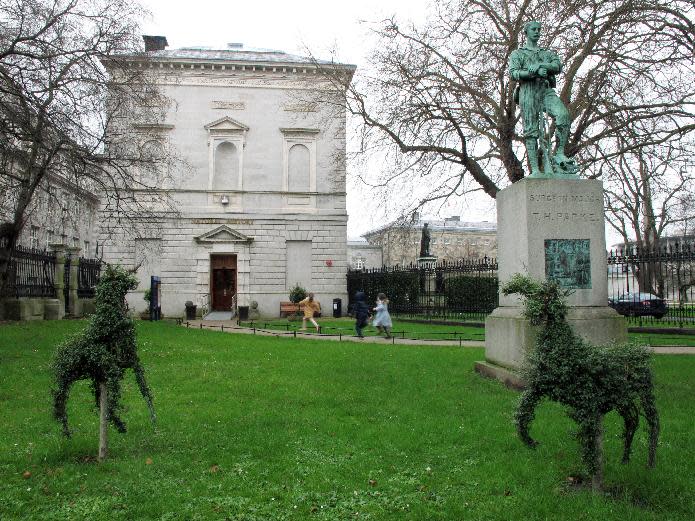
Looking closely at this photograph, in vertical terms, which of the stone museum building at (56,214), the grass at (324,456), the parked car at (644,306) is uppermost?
the stone museum building at (56,214)

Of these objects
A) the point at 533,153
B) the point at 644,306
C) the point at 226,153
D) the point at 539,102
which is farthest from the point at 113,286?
the point at 226,153

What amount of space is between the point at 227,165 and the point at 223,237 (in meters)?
4.23

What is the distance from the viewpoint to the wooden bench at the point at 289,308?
30.0m

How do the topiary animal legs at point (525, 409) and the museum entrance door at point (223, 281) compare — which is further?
the museum entrance door at point (223, 281)

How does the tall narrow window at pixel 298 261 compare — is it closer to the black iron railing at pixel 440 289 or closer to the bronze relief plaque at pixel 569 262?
the black iron railing at pixel 440 289

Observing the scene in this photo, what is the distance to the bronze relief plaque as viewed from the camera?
8375 mm

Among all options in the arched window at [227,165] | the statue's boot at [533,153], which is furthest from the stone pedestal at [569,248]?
the arched window at [227,165]

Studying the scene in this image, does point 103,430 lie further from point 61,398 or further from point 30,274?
point 30,274

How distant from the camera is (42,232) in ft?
125

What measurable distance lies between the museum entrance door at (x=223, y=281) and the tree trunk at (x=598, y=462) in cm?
2884

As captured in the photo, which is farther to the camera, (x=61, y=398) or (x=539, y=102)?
(x=539, y=102)

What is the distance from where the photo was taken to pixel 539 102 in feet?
29.8

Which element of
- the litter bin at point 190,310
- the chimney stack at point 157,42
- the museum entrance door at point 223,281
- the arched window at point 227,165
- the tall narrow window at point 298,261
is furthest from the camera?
the chimney stack at point 157,42

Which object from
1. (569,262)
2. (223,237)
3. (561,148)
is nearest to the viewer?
(569,262)
